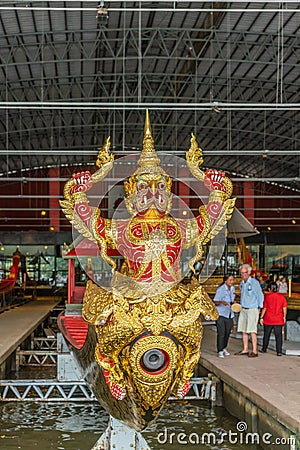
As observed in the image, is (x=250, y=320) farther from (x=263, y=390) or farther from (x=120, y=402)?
(x=120, y=402)

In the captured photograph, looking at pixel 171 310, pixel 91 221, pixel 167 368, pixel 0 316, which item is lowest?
pixel 0 316

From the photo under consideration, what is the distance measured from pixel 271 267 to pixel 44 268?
12254 mm

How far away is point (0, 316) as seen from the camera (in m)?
19.4

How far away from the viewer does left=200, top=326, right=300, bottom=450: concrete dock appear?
7578 millimetres

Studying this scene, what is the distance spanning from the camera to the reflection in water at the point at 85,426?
9.35 metres

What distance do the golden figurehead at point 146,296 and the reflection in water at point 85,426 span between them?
2980mm

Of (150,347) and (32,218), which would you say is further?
(32,218)

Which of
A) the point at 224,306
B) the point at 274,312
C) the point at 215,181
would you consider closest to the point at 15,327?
the point at 224,306

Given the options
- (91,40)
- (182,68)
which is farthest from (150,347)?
(182,68)

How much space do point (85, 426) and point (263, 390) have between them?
10.3 ft

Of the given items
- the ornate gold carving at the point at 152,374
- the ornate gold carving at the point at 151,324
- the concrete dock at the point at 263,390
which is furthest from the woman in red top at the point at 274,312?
the ornate gold carving at the point at 152,374

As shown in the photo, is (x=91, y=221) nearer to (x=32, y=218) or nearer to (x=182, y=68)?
(x=182, y=68)

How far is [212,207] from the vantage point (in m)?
6.50

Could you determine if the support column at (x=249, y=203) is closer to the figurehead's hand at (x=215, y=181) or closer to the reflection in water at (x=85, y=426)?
the reflection in water at (x=85, y=426)
